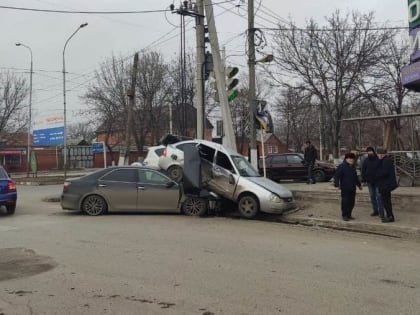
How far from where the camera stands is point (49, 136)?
46000 mm

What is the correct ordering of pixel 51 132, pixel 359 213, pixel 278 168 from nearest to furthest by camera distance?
pixel 359 213 < pixel 278 168 < pixel 51 132

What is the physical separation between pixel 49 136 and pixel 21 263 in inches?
1569

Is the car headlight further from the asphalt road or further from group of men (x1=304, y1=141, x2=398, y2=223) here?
group of men (x1=304, y1=141, x2=398, y2=223)

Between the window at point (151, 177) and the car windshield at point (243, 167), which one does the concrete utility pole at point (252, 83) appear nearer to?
the car windshield at point (243, 167)

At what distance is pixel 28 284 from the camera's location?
661cm

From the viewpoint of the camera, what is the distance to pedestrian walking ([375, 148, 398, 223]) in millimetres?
11477

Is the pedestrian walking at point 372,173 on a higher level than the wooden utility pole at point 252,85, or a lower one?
lower

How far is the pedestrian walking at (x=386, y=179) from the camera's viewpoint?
11477mm

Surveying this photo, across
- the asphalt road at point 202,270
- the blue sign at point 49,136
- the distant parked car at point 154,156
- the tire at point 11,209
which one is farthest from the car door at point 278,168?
the blue sign at point 49,136

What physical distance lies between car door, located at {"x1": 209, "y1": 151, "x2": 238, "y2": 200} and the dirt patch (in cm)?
610

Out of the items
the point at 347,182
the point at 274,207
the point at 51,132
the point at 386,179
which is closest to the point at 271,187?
the point at 274,207

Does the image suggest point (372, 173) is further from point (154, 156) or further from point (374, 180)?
point (154, 156)

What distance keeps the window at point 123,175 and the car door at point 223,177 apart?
6.88 feet

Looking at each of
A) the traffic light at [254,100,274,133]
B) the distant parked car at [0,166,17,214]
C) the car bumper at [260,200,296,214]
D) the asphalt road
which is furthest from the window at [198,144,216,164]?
the distant parked car at [0,166,17,214]
